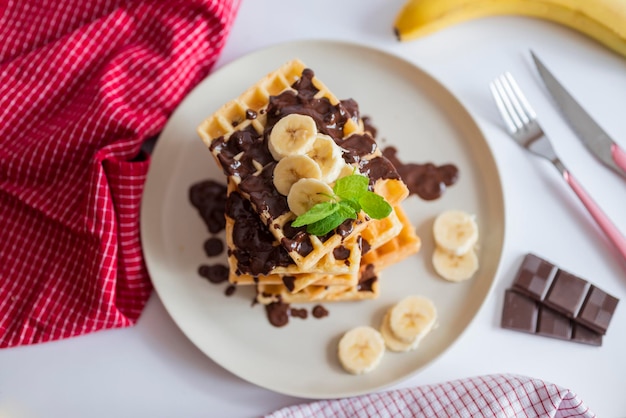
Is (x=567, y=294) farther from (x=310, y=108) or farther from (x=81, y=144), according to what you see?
(x=81, y=144)

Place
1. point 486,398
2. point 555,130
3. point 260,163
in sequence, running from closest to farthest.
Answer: point 260,163
point 486,398
point 555,130

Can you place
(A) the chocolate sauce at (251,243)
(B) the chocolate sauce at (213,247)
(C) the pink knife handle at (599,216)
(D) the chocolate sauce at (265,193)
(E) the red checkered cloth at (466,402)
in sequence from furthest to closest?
(B) the chocolate sauce at (213,247)
(C) the pink knife handle at (599,216)
(E) the red checkered cloth at (466,402)
(A) the chocolate sauce at (251,243)
(D) the chocolate sauce at (265,193)

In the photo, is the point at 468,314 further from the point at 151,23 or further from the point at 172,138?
the point at 151,23

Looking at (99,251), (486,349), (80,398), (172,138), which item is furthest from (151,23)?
(486,349)

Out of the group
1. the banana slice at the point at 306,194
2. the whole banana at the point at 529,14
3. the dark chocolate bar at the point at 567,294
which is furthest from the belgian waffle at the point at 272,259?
the whole banana at the point at 529,14

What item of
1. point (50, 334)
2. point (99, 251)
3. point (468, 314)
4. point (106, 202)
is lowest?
point (50, 334)

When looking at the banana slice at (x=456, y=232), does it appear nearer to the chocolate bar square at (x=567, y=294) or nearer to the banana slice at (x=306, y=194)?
the chocolate bar square at (x=567, y=294)

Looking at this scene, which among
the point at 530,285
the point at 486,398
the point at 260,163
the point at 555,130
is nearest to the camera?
the point at 260,163
